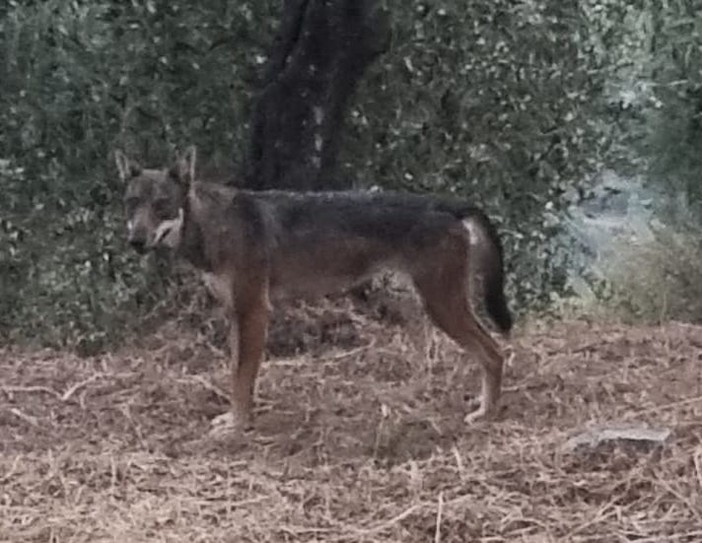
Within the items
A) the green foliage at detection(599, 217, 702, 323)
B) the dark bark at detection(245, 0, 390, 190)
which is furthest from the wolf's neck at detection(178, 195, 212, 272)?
the green foliage at detection(599, 217, 702, 323)

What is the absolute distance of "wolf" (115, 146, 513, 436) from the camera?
655cm

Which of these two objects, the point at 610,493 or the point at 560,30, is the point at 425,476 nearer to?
the point at 610,493

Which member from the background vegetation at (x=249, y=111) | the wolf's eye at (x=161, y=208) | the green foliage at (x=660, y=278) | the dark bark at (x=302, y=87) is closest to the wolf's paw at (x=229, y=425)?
the wolf's eye at (x=161, y=208)

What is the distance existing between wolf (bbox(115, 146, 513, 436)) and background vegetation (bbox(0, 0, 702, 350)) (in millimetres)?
1903

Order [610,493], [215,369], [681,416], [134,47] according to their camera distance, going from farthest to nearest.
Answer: [134,47], [215,369], [681,416], [610,493]

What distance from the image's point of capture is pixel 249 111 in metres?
8.58

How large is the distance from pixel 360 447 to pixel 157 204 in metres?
1.32

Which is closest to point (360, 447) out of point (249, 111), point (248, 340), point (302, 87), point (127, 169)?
point (248, 340)

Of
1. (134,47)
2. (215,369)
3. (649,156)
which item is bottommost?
(215,369)

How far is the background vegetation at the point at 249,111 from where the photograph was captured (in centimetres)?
850

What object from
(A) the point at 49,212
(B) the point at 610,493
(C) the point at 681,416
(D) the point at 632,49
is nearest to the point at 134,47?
(A) the point at 49,212

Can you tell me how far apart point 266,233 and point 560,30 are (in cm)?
294

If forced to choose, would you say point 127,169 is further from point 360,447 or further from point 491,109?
point 491,109

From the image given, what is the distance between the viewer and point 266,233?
22.0ft
